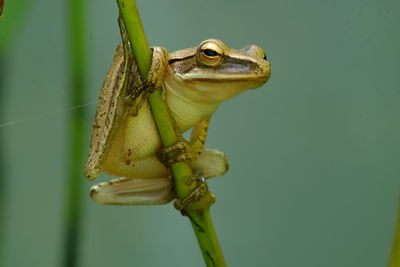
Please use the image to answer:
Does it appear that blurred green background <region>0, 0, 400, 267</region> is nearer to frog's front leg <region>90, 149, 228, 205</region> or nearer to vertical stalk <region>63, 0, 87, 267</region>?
vertical stalk <region>63, 0, 87, 267</region>

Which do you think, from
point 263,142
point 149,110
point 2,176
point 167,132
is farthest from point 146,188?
point 263,142

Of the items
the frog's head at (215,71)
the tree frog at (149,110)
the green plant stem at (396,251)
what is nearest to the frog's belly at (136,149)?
the tree frog at (149,110)

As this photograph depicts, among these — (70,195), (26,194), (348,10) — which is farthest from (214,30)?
(26,194)

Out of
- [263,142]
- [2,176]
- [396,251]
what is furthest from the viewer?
[263,142]

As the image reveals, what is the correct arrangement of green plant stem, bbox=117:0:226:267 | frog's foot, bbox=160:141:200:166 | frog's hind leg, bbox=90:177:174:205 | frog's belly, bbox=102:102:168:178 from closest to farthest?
green plant stem, bbox=117:0:226:267
frog's foot, bbox=160:141:200:166
frog's belly, bbox=102:102:168:178
frog's hind leg, bbox=90:177:174:205

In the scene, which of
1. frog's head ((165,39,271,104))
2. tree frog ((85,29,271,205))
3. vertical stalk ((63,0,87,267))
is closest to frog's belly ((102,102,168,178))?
tree frog ((85,29,271,205))

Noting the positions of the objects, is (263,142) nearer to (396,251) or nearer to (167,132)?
(167,132)
